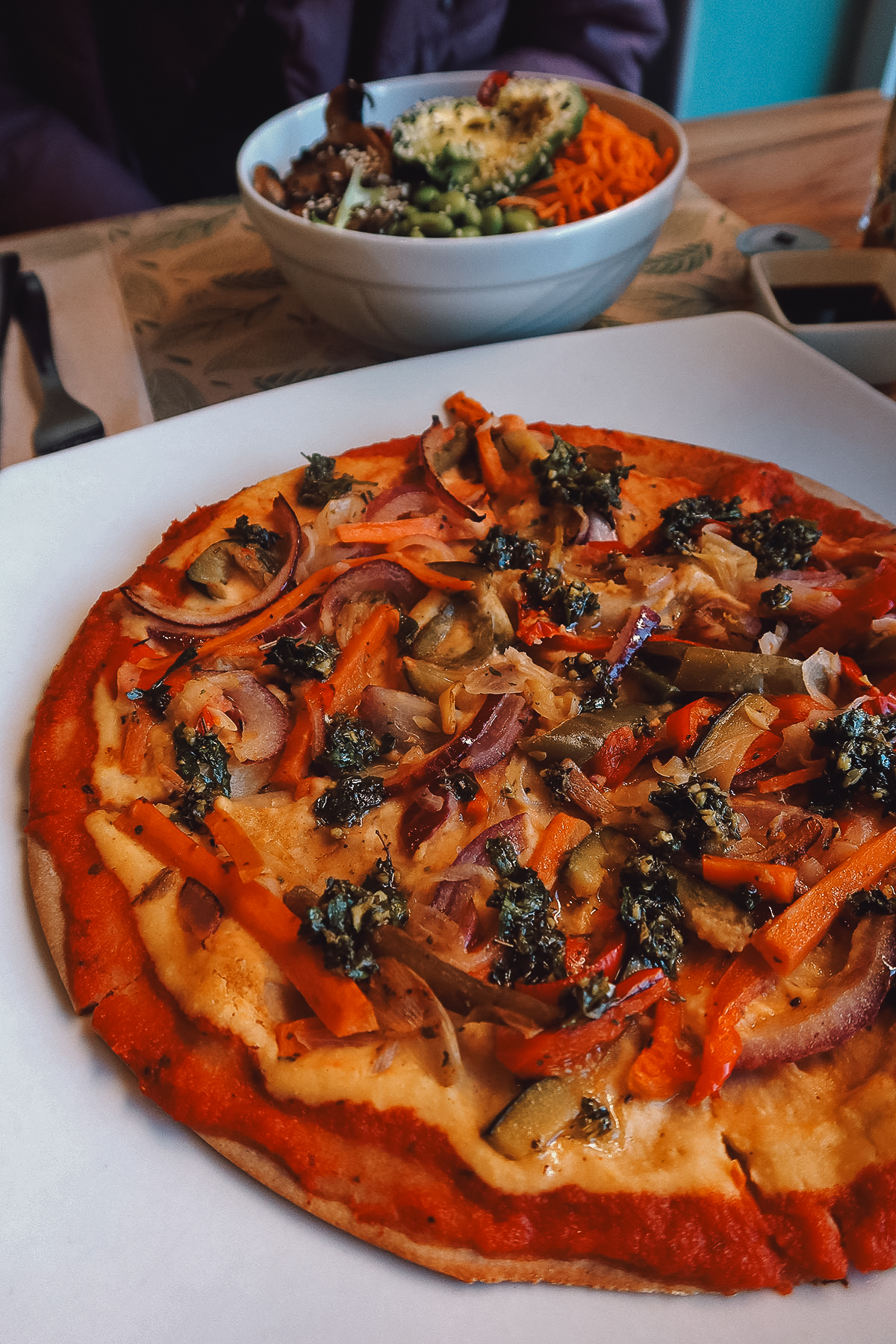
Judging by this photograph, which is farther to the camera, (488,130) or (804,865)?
(488,130)

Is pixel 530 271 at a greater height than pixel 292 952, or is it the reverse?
pixel 530 271

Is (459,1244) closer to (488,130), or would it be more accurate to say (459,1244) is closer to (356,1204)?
(356,1204)

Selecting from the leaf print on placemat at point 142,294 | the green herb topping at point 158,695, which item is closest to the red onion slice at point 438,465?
the green herb topping at point 158,695

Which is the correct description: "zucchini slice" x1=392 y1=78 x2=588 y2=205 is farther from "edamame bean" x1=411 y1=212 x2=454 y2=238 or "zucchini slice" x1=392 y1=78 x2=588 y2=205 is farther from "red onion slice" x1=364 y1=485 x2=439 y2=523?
"red onion slice" x1=364 y1=485 x2=439 y2=523

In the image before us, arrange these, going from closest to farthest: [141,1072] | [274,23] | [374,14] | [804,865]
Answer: [141,1072] < [804,865] < [274,23] < [374,14]

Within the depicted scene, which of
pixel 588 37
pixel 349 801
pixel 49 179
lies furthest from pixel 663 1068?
pixel 588 37

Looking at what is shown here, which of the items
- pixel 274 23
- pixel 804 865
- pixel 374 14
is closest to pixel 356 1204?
pixel 804 865
